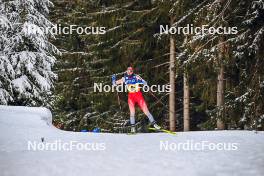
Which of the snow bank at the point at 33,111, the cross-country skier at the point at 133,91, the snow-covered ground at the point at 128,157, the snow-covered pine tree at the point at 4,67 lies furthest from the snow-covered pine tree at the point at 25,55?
the snow-covered ground at the point at 128,157

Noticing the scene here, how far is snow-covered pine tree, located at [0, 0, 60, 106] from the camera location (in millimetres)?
19469

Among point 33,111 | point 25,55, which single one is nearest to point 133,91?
point 33,111

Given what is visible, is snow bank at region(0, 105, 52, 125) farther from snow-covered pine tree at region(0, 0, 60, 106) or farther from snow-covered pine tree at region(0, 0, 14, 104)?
snow-covered pine tree at region(0, 0, 60, 106)

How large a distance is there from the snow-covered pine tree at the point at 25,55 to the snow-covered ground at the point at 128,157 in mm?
9940

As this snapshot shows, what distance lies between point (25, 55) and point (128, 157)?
1381cm

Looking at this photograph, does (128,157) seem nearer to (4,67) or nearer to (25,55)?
(4,67)

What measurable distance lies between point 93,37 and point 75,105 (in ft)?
21.7

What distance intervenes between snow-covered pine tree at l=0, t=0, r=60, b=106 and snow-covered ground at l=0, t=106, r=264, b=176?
994cm

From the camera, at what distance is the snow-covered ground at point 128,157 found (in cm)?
627

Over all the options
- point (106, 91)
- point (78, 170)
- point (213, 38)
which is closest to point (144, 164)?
point (78, 170)

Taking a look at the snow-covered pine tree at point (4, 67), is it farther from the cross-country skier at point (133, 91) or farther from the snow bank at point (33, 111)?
the cross-country skier at point (133, 91)

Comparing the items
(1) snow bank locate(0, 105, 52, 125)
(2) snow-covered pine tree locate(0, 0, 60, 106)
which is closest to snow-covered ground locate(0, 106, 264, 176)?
(1) snow bank locate(0, 105, 52, 125)

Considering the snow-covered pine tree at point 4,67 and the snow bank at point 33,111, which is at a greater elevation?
the snow-covered pine tree at point 4,67

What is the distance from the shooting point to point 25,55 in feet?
64.7
